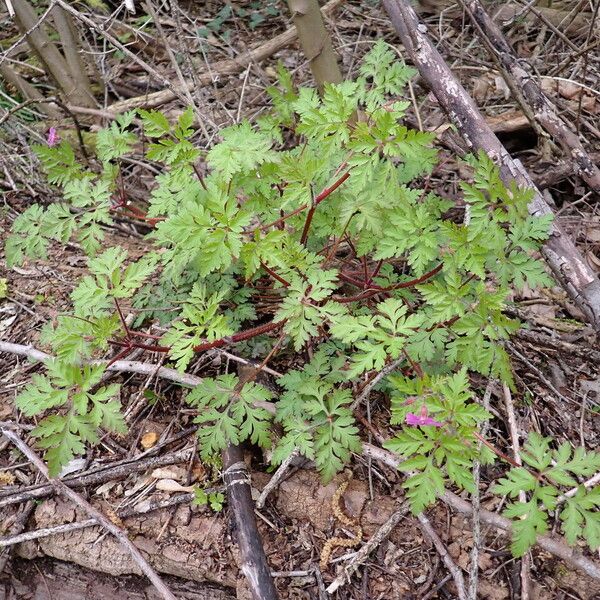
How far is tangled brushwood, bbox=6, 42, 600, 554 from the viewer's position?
200 centimetres

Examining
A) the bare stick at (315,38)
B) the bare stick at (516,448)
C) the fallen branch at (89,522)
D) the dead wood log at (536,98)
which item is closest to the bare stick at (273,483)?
the fallen branch at (89,522)

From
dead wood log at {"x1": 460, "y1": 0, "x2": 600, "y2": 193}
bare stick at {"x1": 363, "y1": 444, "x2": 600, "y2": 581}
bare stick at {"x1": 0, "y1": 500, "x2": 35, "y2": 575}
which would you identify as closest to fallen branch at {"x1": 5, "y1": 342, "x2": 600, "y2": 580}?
bare stick at {"x1": 363, "y1": 444, "x2": 600, "y2": 581}

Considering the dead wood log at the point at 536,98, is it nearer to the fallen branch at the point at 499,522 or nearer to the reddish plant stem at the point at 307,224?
the reddish plant stem at the point at 307,224

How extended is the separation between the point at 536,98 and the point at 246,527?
271 centimetres

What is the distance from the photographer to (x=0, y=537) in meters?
2.58

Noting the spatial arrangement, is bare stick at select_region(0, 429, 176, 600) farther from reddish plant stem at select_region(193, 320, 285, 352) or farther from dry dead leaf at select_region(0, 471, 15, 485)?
reddish plant stem at select_region(193, 320, 285, 352)

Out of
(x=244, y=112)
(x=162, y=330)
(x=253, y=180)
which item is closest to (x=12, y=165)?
(x=244, y=112)

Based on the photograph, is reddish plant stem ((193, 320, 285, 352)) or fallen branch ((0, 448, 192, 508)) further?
fallen branch ((0, 448, 192, 508))

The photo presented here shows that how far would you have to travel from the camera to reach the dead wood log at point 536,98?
117 inches

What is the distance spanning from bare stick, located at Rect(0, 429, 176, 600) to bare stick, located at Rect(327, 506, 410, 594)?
685 mm

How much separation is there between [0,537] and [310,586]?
1443 mm

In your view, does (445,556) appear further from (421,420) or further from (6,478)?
(6,478)

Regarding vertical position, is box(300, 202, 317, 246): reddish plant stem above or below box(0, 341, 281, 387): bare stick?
above

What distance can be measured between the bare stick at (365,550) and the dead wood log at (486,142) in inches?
49.2
